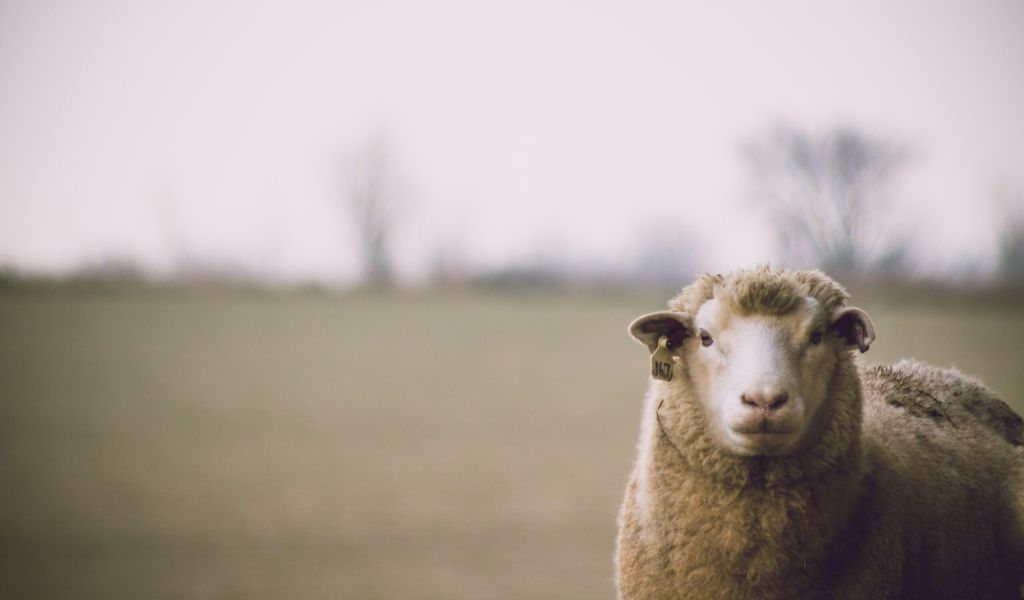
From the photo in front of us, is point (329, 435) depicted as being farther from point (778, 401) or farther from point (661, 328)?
point (778, 401)

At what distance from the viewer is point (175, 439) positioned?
21.3m

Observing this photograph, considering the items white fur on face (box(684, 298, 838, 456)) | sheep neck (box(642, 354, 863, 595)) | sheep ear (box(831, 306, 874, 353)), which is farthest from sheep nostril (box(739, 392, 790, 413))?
sheep ear (box(831, 306, 874, 353))

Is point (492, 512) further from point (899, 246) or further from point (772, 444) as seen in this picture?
point (772, 444)

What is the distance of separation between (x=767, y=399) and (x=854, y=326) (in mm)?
515

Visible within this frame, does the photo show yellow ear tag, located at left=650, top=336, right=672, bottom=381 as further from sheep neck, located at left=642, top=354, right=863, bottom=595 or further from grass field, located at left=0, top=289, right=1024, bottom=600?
grass field, located at left=0, top=289, right=1024, bottom=600

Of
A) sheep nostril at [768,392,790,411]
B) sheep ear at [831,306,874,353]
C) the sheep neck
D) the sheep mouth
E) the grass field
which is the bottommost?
the grass field

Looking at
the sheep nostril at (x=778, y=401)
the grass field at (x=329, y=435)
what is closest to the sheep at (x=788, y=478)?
the sheep nostril at (x=778, y=401)

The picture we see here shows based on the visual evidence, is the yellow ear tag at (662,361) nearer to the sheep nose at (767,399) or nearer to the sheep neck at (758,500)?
the sheep neck at (758,500)

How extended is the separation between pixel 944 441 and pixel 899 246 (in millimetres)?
2941

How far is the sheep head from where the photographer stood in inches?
88.0

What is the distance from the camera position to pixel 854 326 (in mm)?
2500

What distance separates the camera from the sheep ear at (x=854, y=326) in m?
2.41

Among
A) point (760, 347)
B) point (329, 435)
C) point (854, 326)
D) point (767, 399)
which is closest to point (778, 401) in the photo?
point (767, 399)

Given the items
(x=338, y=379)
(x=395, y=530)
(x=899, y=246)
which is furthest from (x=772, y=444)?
(x=338, y=379)
